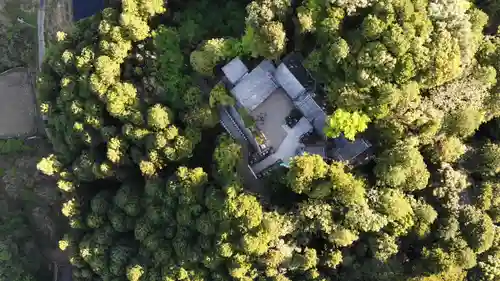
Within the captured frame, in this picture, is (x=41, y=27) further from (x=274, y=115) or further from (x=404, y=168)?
(x=404, y=168)

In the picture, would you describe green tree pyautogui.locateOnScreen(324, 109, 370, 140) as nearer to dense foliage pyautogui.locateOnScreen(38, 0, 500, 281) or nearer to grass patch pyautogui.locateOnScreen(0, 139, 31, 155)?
dense foliage pyautogui.locateOnScreen(38, 0, 500, 281)

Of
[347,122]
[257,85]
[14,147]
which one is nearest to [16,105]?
[14,147]

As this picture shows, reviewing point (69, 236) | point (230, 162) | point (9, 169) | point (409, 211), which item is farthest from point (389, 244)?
point (9, 169)

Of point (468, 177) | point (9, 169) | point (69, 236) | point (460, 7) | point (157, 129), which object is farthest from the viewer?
point (9, 169)

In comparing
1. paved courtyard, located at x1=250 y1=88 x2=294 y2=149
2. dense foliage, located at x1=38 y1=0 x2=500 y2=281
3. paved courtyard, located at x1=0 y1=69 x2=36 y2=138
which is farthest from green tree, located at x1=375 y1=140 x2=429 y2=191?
paved courtyard, located at x1=0 y1=69 x2=36 y2=138

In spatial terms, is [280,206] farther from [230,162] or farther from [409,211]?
[409,211]

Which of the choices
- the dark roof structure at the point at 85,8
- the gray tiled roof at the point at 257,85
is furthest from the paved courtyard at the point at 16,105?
the gray tiled roof at the point at 257,85
